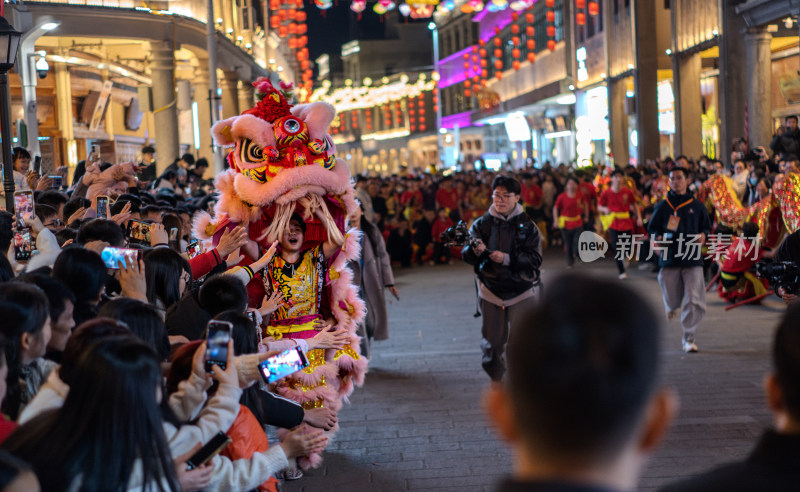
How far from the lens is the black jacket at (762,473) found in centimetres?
200

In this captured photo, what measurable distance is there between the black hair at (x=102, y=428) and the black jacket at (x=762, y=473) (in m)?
1.45

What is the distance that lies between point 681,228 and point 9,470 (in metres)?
9.13

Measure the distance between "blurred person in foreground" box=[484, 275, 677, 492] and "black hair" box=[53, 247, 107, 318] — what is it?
3.06 m

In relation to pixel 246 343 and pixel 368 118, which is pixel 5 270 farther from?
pixel 368 118

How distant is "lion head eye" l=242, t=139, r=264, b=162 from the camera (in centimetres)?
665

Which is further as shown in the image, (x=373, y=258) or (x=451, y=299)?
(x=451, y=299)

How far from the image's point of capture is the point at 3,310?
340 cm

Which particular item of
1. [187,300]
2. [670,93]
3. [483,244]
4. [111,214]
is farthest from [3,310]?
[670,93]

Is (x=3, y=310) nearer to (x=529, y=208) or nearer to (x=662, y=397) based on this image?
(x=662, y=397)

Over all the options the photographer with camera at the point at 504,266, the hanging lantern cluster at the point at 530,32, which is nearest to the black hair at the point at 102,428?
the photographer with camera at the point at 504,266

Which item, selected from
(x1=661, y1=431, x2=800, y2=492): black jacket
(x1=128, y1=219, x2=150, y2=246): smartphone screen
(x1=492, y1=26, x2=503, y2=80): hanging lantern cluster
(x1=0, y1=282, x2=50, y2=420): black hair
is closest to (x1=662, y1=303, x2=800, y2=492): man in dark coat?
(x1=661, y1=431, x2=800, y2=492): black jacket

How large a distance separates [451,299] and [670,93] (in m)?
16.4

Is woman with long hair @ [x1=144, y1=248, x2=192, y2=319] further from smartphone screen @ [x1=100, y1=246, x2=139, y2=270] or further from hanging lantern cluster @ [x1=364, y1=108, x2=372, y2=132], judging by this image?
hanging lantern cluster @ [x1=364, y1=108, x2=372, y2=132]

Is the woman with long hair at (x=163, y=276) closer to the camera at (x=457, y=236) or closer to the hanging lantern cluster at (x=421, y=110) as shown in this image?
the camera at (x=457, y=236)
